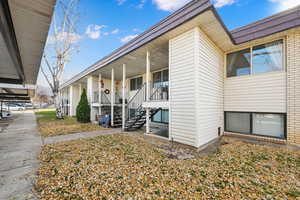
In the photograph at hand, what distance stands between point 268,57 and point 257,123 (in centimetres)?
269

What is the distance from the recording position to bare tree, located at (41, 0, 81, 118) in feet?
36.3

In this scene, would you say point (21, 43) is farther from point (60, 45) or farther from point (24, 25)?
point (60, 45)

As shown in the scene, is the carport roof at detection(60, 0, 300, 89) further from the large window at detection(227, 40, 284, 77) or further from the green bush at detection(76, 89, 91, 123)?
the green bush at detection(76, 89, 91, 123)

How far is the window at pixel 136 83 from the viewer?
33.6 feet

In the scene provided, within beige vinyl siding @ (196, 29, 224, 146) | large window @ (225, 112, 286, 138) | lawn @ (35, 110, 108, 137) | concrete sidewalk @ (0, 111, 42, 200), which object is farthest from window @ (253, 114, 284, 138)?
lawn @ (35, 110, 108, 137)

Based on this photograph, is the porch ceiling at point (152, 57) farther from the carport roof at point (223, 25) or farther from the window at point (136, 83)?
the window at point (136, 83)

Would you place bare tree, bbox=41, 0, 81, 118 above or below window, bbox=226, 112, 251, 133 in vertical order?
above

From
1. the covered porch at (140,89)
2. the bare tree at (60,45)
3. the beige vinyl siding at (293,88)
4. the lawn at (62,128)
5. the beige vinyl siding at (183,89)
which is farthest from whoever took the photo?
the bare tree at (60,45)

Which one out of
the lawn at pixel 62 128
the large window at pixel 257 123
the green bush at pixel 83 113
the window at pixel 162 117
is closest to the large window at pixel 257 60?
the large window at pixel 257 123

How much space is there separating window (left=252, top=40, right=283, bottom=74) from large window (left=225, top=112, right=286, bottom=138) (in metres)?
1.83

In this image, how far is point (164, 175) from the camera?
2660 mm

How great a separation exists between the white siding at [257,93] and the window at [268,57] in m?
0.26

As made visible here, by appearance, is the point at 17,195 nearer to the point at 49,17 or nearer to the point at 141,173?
the point at 141,173

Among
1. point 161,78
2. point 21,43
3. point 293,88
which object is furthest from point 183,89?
point 21,43
